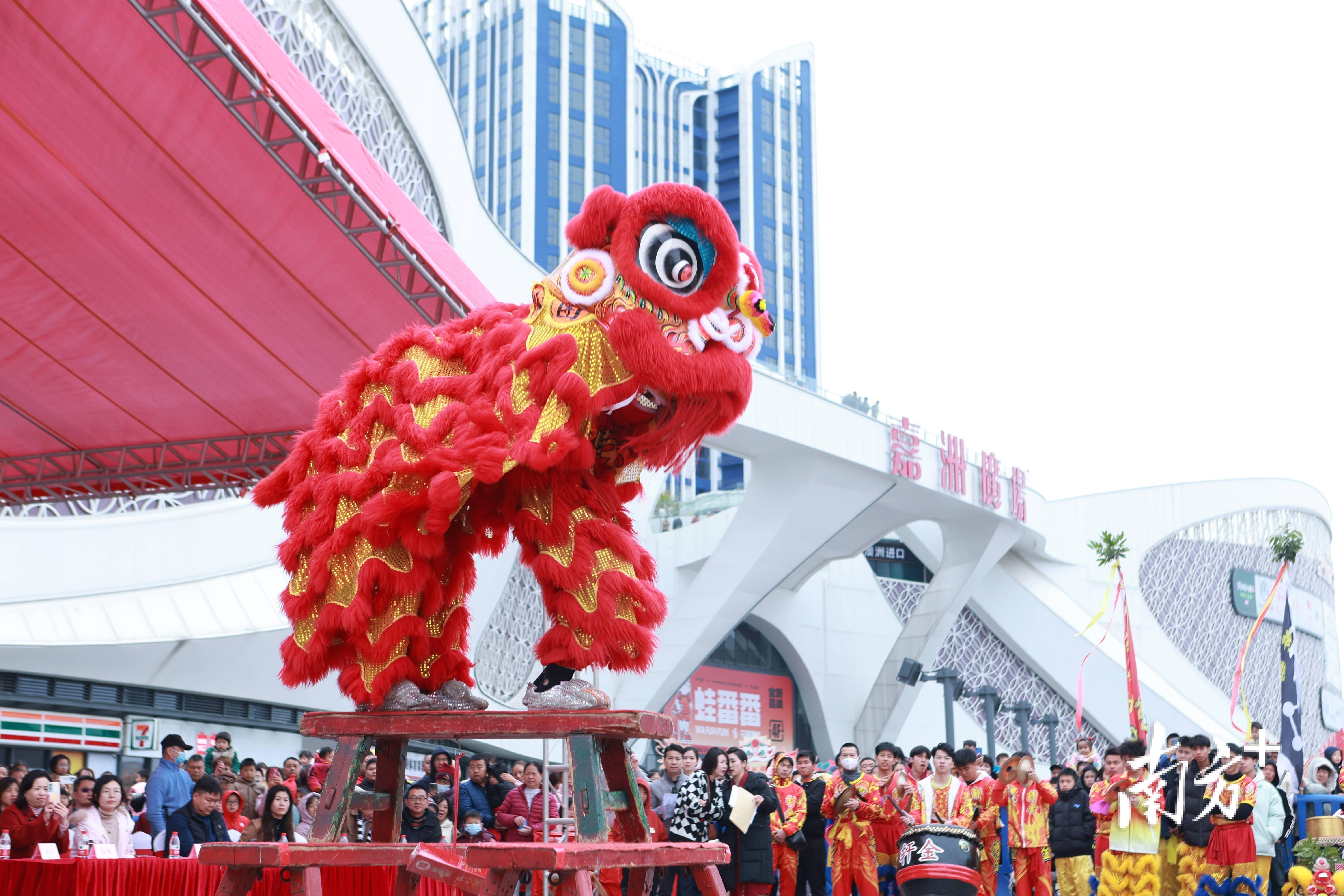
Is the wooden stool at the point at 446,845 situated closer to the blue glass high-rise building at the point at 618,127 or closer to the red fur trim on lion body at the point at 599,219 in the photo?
the red fur trim on lion body at the point at 599,219

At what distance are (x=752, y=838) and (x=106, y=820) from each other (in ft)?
12.4

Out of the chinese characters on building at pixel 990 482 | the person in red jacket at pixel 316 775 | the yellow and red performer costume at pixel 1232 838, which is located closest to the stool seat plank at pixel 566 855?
the person in red jacket at pixel 316 775

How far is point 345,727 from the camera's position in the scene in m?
4.04

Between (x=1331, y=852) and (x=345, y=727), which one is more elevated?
(x=345, y=727)

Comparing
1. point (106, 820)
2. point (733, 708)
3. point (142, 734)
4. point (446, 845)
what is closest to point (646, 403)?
point (446, 845)

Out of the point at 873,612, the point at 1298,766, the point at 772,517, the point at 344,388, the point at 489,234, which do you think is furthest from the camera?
the point at 873,612

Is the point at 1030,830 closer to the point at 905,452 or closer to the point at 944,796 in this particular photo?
the point at 944,796

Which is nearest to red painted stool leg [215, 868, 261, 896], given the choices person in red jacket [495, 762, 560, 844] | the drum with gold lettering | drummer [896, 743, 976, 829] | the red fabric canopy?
the red fabric canopy

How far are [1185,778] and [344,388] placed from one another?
24.1 ft

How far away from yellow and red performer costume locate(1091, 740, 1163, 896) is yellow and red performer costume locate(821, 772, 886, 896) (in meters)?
1.64

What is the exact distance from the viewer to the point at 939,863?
632 cm

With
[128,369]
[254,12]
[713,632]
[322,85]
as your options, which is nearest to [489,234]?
[322,85]

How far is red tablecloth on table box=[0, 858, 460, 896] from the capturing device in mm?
5676

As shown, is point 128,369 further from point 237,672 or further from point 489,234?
point 489,234
